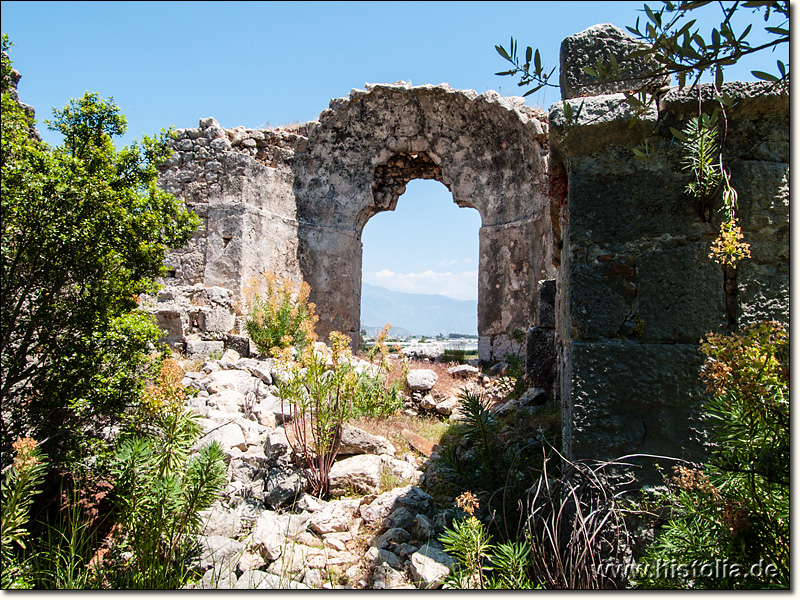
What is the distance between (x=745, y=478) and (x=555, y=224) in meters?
2.36

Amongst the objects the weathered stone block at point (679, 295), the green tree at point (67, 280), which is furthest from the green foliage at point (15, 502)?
the weathered stone block at point (679, 295)

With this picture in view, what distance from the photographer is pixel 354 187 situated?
10.9 metres

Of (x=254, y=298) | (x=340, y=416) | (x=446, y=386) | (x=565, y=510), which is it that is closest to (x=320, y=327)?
(x=254, y=298)

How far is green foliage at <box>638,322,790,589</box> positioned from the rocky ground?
3.63ft

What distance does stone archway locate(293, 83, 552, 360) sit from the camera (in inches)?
408

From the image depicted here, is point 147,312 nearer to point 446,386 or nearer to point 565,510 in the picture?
point 565,510

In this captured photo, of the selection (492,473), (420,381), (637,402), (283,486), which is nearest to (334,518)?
(283,486)

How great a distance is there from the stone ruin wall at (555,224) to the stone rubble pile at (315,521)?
42.2 inches

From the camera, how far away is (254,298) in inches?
355

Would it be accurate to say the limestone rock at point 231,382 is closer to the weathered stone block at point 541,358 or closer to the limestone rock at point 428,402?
the limestone rock at point 428,402

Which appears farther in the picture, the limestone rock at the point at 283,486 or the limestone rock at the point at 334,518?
the limestone rock at the point at 283,486

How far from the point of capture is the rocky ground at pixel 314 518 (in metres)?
2.47

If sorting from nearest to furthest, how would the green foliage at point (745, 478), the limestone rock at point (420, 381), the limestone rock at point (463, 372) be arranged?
1. the green foliage at point (745, 478)
2. the limestone rock at point (420, 381)
3. the limestone rock at point (463, 372)

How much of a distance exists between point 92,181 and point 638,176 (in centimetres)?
287
